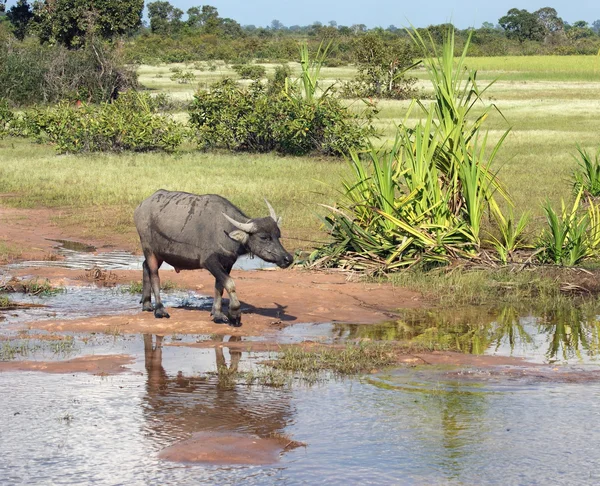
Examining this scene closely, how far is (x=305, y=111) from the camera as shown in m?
23.3

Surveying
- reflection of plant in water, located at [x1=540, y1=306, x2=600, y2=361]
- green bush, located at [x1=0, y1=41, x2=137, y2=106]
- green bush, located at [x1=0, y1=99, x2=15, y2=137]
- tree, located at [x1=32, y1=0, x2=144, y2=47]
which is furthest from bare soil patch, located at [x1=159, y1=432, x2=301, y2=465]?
tree, located at [x1=32, y1=0, x2=144, y2=47]

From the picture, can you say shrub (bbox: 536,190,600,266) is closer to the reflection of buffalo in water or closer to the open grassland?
the open grassland

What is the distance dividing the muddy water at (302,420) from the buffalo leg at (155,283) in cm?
71

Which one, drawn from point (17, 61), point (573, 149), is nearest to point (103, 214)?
point (573, 149)

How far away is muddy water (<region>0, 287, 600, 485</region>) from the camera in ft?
17.6

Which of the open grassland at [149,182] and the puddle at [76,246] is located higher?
the open grassland at [149,182]

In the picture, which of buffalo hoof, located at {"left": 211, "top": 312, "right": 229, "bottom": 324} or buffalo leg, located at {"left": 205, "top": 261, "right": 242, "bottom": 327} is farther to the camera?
buffalo hoof, located at {"left": 211, "top": 312, "right": 229, "bottom": 324}

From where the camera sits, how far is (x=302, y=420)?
6.29 m

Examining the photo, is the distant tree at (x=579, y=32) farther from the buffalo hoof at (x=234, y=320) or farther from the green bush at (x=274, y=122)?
the buffalo hoof at (x=234, y=320)

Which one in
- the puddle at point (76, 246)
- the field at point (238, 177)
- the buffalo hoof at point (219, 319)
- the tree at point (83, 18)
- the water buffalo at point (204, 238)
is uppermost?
the tree at point (83, 18)

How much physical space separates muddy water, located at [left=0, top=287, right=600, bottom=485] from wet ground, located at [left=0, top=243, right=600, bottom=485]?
2cm

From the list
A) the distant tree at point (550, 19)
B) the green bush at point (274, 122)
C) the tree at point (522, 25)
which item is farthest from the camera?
the distant tree at point (550, 19)

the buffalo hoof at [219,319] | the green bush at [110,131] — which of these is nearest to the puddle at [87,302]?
the buffalo hoof at [219,319]

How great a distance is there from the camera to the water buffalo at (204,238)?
8750mm
